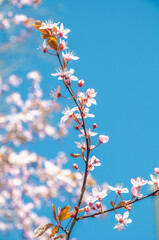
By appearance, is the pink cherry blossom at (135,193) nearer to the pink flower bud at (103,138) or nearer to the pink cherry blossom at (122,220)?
the pink cherry blossom at (122,220)

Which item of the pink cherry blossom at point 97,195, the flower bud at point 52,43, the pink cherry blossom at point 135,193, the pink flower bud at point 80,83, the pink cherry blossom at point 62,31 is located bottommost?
the pink cherry blossom at point 135,193

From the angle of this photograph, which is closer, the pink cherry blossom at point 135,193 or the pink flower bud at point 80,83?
the pink cherry blossom at point 135,193

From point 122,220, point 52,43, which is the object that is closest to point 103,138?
point 122,220

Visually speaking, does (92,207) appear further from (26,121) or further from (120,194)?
(26,121)

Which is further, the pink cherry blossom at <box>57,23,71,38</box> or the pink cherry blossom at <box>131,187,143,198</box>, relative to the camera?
the pink cherry blossom at <box>57,23,71,38</box>

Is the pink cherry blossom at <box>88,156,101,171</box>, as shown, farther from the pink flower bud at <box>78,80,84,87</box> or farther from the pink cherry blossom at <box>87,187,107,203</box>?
the pink flower bud at <box>78,80,84,87</box>

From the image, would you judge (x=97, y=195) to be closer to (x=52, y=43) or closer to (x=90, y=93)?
(x=90, y=93)

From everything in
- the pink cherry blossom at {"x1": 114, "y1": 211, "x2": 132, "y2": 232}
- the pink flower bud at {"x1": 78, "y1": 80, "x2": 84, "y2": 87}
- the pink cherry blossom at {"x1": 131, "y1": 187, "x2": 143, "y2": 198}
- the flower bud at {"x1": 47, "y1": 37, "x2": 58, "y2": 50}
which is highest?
the flower bud at {"x1": 47, "y1": 37, "x2": 58, "y2": 50}

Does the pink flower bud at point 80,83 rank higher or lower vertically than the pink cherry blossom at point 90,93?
higher

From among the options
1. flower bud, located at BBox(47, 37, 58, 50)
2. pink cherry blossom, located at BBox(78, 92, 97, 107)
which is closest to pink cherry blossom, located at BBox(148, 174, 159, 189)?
pink cherry blossom, located at BBox(78, 92, 97, 107)

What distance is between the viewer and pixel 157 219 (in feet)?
59.7

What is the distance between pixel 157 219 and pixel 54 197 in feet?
52.0

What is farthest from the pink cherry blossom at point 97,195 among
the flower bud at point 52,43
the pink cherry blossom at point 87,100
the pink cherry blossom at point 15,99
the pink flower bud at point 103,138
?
the pink cherry blossom at point 15,99

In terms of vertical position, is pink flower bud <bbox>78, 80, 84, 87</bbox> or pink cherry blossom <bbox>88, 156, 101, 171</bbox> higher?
pink flower bud <bbox>78, 80, 84, 87</bbox>
